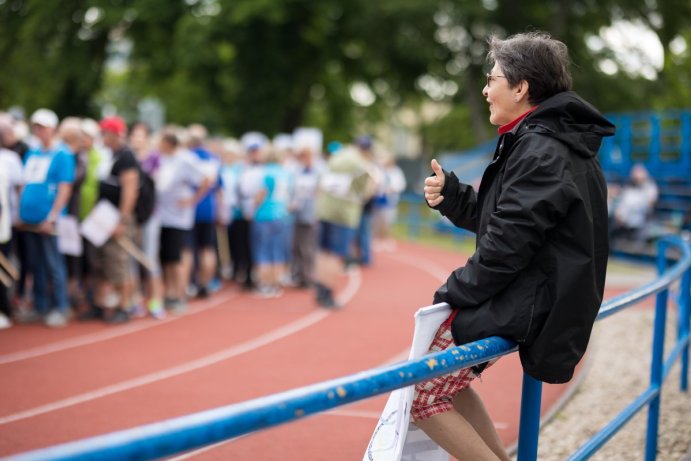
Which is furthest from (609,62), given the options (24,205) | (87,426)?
(87,426)

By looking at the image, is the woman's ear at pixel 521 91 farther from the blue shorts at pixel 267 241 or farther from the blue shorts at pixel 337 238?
the blue shorts at pixel 267 241

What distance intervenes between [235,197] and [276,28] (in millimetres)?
20106

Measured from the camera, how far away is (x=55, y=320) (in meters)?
8.34

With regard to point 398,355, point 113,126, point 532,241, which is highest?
point 532,241

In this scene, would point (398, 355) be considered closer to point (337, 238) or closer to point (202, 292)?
point (337, 238)

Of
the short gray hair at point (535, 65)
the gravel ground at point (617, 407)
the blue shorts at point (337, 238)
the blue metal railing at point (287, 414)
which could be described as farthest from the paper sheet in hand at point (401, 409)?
the blue shorts at point (337, 238)

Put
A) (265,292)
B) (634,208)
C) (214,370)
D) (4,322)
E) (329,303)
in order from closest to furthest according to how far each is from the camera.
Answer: (214,370) → (4,322) → (329,303) → (265,292) → (634,208)

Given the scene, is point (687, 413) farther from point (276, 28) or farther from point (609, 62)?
point (609, 62)

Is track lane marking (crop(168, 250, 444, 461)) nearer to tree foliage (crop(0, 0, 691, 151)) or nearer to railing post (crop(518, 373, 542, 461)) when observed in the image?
railing post (crop(518, 373, 542, 461))

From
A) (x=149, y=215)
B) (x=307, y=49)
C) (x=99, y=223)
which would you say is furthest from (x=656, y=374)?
(x=307, y=49)

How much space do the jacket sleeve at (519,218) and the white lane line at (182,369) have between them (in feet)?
12.3

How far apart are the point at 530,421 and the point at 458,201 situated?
2.75 feet

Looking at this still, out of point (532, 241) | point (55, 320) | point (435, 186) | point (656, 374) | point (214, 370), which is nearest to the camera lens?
point (532, 241)

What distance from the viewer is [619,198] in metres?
18.3
